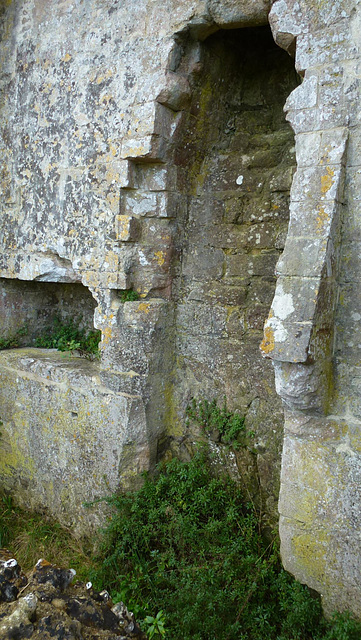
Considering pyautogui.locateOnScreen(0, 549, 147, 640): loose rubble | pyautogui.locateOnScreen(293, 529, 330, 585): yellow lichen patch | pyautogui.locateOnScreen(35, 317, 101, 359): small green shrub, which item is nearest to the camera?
pyautogui.locateOnScreen(0, 549, 147, 640): loose rubble

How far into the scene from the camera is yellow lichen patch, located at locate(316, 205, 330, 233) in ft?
7.63

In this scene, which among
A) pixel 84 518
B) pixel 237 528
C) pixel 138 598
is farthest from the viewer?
pixel 84 518

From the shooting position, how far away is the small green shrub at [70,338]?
4.28 meters

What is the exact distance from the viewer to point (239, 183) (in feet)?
11.6

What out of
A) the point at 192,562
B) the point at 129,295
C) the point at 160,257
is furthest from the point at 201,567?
the point at 160,257

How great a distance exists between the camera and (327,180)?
2363 millimetres

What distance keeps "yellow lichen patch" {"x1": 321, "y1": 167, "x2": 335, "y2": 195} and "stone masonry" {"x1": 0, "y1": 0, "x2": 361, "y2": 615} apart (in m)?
0.55

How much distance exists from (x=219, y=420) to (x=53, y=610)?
217 cm

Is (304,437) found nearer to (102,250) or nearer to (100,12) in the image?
(102,250)

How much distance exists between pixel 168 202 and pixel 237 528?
2.37m

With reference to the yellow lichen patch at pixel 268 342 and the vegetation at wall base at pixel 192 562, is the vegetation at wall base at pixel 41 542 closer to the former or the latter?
the vegetation at wall base at pixel 192 562

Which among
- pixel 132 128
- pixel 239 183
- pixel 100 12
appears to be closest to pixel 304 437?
pixel 239 183

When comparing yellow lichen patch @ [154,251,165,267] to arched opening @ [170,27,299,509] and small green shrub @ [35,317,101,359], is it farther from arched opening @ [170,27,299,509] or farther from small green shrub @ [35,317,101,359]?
small green shrub @ [35,317,101,359]

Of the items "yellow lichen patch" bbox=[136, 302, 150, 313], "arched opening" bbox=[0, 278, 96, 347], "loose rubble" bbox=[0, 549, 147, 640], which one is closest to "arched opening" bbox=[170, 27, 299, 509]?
"yellow lichen patch" bbox=[136, 302, 150, 313]
